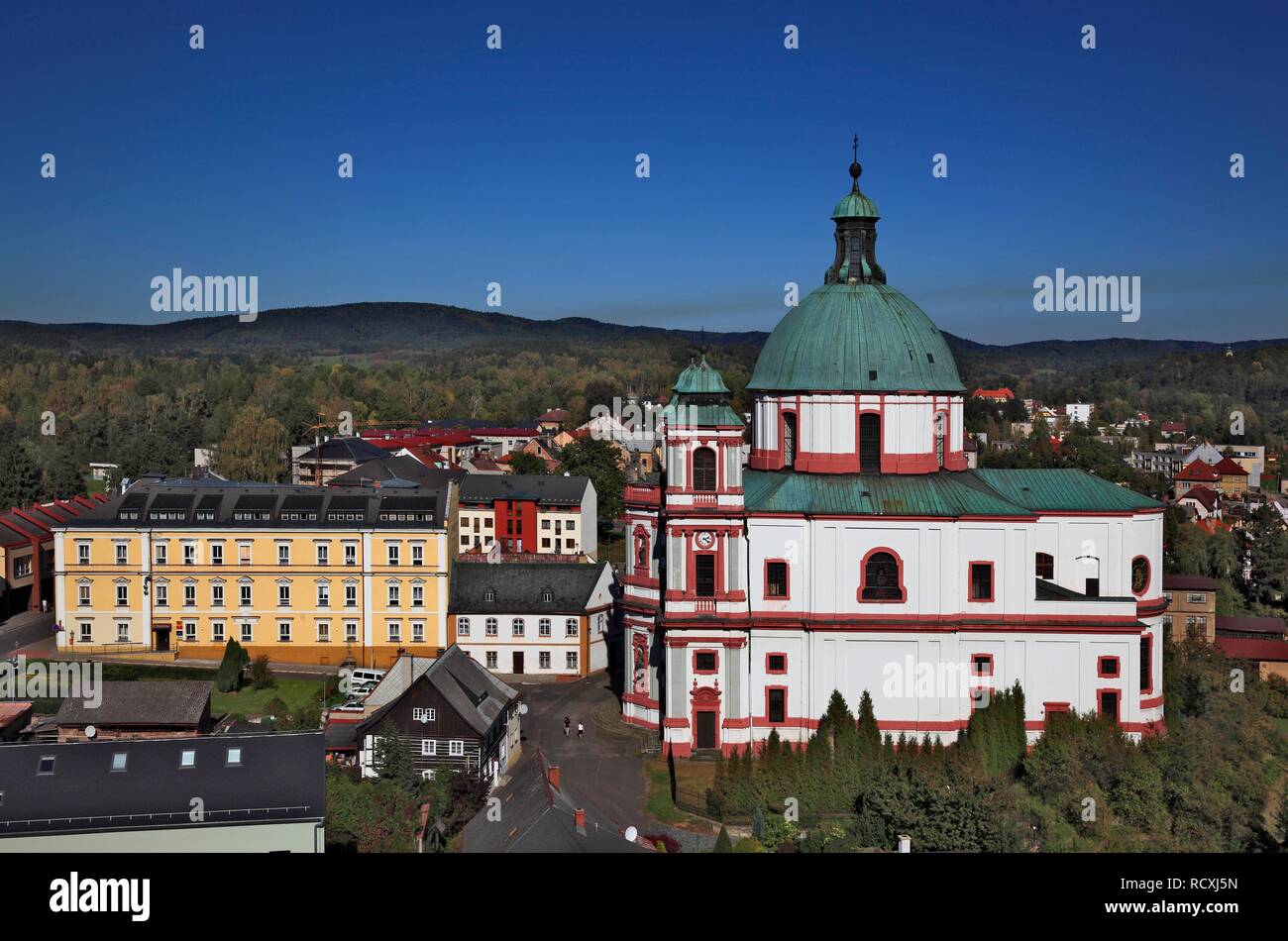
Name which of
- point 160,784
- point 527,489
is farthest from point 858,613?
point 527,489

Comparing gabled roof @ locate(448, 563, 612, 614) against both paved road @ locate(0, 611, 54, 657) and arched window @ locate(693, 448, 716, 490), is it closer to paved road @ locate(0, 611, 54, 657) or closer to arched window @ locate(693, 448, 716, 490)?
arched window @ locate(693, 448, 716, 490)

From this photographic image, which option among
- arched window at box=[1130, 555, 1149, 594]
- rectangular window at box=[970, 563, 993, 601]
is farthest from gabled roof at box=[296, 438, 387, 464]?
arched window at box=[1130, 555, 1149, 594]

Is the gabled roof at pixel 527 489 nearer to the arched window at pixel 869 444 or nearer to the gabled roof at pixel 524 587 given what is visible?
the gabled roof at pixel 524 587

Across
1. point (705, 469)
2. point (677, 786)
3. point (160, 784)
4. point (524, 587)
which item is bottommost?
point (677, 786)

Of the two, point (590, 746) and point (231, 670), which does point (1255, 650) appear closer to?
point (590, 746)
